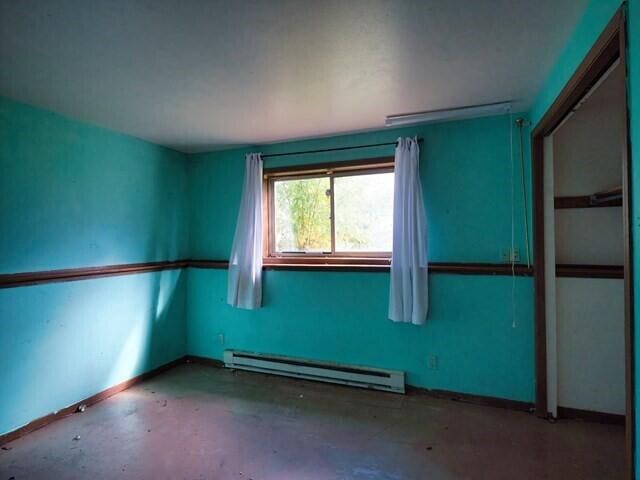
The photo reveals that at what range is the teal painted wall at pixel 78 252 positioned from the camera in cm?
213

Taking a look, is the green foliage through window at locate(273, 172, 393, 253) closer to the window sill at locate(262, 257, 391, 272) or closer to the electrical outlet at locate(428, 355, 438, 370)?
the window sill at locate(262, 257, 391, 272)

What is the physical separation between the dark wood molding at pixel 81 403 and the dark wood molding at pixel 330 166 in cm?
218

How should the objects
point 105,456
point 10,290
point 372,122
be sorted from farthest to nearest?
point 372,122, point 10,290, point 105,456

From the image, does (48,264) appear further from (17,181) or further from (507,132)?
(507,132)

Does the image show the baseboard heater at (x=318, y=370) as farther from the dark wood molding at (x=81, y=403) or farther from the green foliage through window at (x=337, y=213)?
the green foliage through window at (x=337, y=213)

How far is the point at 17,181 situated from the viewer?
7.06 ft

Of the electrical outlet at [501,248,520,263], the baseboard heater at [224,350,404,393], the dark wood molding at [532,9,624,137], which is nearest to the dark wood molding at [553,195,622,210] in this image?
the electrical outlet at [501,248,520,263]

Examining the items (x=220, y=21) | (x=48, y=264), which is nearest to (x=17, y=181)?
(x=48, y=264)

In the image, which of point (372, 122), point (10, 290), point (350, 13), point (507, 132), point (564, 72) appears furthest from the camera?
point (372, 122)

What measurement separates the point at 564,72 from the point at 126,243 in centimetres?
332

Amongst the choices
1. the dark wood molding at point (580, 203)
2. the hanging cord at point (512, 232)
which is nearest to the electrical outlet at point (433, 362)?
the hanging cord at point (512, 232)

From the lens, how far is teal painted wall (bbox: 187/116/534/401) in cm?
246

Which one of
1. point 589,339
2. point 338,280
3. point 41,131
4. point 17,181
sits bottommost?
point 589,339

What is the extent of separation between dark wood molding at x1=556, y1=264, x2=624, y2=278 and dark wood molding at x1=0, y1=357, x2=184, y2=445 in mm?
3512
